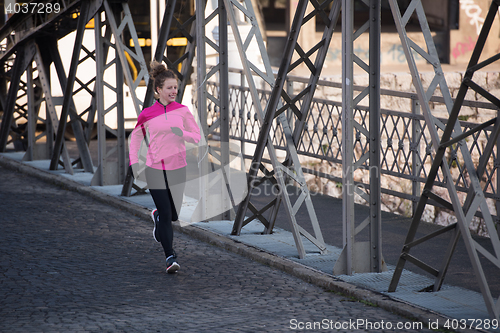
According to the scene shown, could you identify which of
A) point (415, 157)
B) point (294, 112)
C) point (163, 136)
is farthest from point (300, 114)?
point (415, 157)

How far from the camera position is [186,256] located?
23.2 ft

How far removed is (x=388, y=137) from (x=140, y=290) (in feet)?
13.8

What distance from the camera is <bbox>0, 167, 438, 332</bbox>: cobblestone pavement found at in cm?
496

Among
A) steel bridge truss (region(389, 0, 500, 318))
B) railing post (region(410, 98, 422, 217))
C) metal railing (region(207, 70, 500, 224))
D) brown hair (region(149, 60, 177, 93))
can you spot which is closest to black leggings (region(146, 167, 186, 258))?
brown hair (region(149, 60, 177, 93))

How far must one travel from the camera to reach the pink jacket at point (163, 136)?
20.9ft

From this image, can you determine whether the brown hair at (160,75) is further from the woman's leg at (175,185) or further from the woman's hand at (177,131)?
the woman's leg at (175,185)

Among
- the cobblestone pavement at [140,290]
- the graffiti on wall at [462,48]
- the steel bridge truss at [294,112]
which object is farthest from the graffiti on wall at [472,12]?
the cobblestone pavement at [140,290]

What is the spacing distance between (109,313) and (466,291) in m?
2.77

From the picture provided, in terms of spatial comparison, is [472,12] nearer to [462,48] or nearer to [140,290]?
[462,48]

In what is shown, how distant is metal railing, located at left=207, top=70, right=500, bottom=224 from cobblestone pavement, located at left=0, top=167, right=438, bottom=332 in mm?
1430

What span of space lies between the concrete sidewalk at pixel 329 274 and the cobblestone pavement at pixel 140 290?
97mm

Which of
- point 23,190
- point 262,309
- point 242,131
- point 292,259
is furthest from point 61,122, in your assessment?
point 262,309

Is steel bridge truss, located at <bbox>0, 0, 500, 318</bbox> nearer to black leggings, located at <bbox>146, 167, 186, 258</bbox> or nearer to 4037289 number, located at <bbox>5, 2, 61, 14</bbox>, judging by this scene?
4037289 number, located at <bbox>5, 2, 61, 14</bbox>

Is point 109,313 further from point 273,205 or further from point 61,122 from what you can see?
point 61,122
